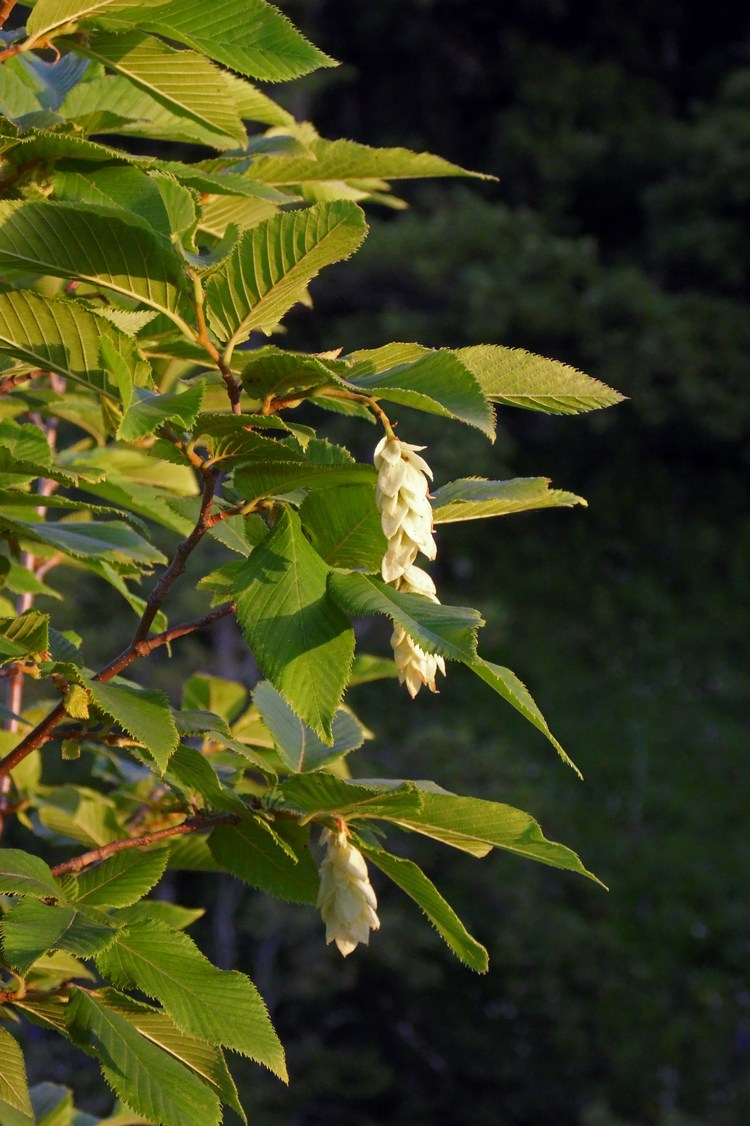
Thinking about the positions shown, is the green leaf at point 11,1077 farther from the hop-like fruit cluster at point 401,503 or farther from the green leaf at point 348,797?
the hop-like fruit cluster at point 401,503

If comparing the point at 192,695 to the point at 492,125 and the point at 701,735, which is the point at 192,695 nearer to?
the point at 701,735

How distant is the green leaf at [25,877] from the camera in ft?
1.95

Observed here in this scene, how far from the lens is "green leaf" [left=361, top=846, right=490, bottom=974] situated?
0.64 metres

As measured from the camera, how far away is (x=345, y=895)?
2.11ft

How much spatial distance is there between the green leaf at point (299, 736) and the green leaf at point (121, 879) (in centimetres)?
10

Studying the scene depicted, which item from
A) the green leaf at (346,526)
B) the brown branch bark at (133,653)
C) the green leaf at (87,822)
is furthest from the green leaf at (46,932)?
the green leaf at (87,822)

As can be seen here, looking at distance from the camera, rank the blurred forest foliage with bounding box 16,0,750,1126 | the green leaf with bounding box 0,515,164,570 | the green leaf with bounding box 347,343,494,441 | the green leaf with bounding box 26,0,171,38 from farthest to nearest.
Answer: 1. the blurred forest foliage with bounding box 16,0,750,1126
2. the green leaf with bounding box 0,515,164,570
3. the green leaf with bounding box 26,0,171,38
4. the green leaf with bounding box 347,343,494,441

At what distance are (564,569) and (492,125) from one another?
2826 mm

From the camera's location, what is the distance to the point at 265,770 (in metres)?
0.69

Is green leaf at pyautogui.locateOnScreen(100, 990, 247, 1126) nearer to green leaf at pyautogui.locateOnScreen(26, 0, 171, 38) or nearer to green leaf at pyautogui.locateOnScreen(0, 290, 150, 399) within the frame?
green leaf at pyautogui.locateOnScreen(0, 290, 150, 399)

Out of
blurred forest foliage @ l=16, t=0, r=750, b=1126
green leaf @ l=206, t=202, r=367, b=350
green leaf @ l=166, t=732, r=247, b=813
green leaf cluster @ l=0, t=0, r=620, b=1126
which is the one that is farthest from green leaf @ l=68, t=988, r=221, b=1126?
blurred forest foliage @ l=16, t=0, r=750, b=1126

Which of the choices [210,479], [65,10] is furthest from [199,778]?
[65,10]

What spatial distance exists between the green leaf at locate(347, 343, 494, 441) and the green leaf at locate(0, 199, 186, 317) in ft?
0.32

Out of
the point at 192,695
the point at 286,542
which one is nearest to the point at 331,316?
the point at 192,695
